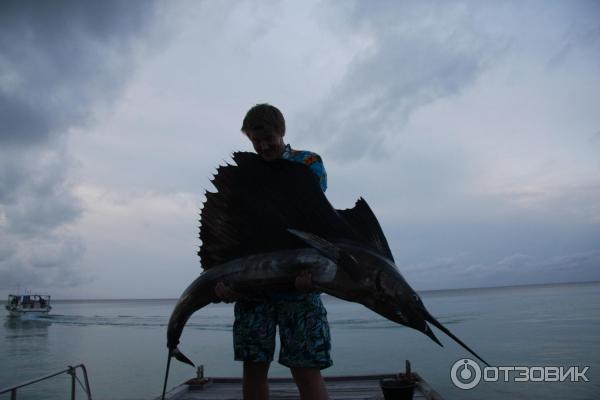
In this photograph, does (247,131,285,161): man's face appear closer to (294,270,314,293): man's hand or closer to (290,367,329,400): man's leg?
(294,270,314,293): man's hand

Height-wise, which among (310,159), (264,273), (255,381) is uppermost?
(310,159)

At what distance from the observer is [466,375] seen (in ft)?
53.1

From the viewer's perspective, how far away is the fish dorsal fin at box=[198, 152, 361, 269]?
2.28 metres

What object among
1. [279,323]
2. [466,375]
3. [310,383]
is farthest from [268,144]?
[466,375]

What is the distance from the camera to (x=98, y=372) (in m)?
17.6

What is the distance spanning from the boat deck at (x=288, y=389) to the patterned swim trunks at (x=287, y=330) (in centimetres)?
311

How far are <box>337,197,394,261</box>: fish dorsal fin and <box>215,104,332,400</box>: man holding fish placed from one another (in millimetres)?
252

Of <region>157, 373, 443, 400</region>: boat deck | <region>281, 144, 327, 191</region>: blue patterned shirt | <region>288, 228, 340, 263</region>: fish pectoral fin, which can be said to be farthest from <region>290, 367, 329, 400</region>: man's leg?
<region>157, 373, 443, 400</region>: boat deck

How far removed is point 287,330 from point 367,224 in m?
0.72

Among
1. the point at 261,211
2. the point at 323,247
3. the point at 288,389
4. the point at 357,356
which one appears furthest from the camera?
the point at 357,356

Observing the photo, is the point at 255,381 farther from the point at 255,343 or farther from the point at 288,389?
the point at 288,389

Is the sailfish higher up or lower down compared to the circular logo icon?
higher up

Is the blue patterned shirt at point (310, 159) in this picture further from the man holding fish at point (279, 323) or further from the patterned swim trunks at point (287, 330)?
the patterned swim trunks at point (287, 330)

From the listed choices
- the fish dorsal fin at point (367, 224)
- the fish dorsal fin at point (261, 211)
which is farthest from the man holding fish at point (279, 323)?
the fish dorsal fin at point (367, 224)
